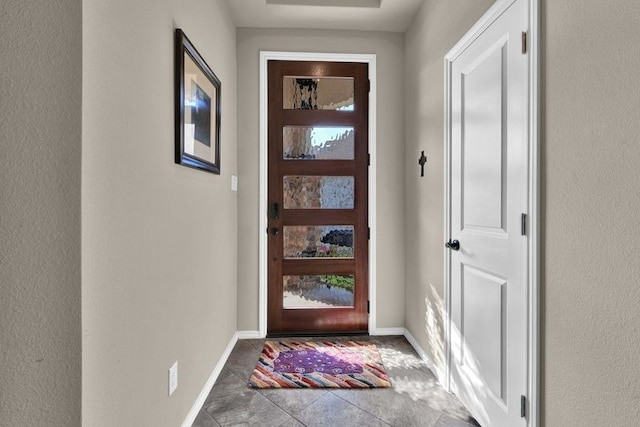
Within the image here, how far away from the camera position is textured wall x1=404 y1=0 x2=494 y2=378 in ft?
6.87

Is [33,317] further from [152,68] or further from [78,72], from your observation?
[152,68]

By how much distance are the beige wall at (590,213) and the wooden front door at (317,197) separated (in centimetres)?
174

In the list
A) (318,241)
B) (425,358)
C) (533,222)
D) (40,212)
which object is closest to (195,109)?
(40,212)

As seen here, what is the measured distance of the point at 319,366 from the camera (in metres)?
2.28

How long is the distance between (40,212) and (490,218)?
1672 mm

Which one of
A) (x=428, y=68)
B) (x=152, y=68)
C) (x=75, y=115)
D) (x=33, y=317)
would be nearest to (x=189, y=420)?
(x=33, y=317)

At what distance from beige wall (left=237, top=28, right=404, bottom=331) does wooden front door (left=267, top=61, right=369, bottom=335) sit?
0.42 feet

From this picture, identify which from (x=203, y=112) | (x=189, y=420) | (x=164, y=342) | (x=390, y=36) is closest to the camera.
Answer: (x=164, y=342)

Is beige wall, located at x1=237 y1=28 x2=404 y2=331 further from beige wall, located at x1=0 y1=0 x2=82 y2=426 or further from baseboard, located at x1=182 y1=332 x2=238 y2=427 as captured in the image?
beige wall, located at x1=0 y1=0 x2=82 y2=426

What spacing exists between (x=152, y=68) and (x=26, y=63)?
0.53 metres

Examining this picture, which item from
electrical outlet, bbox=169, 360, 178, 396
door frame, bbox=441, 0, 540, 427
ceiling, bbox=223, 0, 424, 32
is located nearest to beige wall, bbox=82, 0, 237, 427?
electrical outlet, bbox=169, 360, 178, 396

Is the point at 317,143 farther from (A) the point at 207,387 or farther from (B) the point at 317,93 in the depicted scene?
(A) the point at 207,387

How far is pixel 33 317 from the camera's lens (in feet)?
2.58

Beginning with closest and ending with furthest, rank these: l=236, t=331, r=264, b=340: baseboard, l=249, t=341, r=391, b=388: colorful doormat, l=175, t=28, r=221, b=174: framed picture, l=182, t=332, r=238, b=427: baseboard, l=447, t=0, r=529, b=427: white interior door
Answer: l=447, t=0, r=529, b=427: white interior door < l=175, t=28, r=221, b=174: framed picture < l=182, t=332, r=238, b=427: baseboard < l=249, t=341, r=391, b=388: colorful doormat < l=236, t=331, r=264, b=340: baseboard
